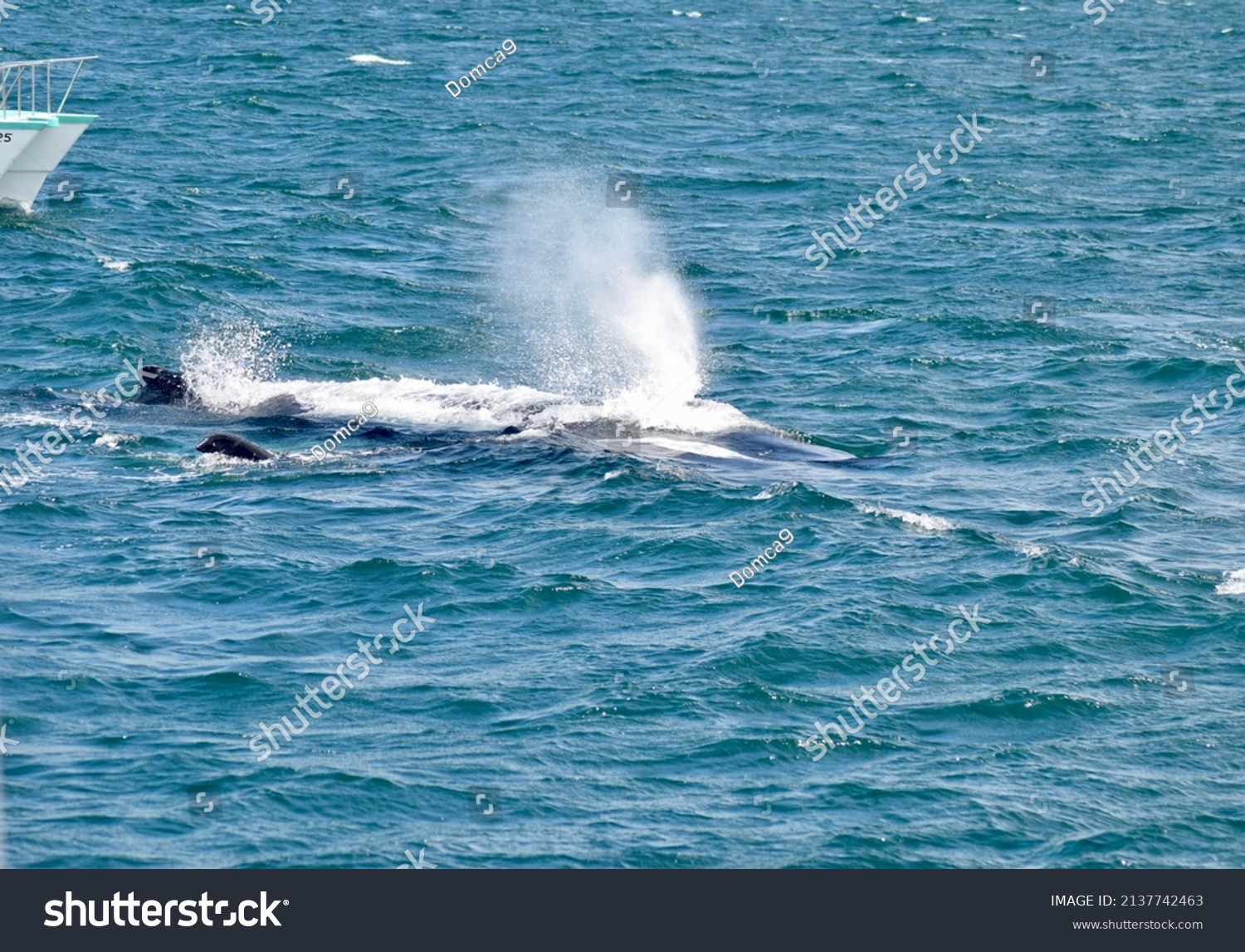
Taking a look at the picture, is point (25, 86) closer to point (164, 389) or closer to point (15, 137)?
point (15, 137)

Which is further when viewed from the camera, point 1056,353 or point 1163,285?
point 1163,285

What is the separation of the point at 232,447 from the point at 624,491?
368 inches

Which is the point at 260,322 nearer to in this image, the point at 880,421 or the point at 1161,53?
the point at 880,421

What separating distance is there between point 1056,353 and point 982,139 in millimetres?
32331

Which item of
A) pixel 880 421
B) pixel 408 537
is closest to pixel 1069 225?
pixel 880 421

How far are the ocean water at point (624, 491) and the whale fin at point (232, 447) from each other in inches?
17.8

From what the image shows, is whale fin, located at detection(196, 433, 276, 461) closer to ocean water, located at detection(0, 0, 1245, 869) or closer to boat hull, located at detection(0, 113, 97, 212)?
ocean water, located at detection(0, 0, 1245, 869)

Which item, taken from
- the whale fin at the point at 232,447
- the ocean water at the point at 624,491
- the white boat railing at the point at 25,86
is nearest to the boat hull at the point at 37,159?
the white boat railing at the point at 25,86

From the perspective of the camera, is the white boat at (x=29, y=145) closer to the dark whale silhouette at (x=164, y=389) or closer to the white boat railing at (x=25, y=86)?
the white boat railing at (x=25, y=86)

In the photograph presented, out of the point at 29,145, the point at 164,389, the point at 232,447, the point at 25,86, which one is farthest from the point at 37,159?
the point at 232,447

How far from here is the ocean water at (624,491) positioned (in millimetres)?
26484

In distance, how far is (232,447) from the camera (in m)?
42.1

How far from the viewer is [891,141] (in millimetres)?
80250

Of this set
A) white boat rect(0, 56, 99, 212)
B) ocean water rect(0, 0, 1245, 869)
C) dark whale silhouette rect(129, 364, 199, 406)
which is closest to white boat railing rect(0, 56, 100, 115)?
white boat rect(0, 56, 99, 212)
